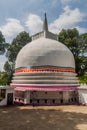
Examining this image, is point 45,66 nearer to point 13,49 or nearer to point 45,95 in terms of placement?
point 45,95

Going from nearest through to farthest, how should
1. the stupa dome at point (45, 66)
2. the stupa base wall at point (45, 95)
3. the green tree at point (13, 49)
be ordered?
the stupa base wall at point (45, 95) < the stupa dome at point (45, 66) < the green tree at point (13, 49)

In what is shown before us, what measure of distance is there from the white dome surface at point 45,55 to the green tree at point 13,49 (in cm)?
1768

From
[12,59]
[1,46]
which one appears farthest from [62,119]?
[12,59]

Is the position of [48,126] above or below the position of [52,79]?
below

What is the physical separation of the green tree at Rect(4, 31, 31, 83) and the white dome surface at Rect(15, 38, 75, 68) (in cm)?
1768

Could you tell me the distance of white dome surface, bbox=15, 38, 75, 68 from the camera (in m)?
24.2

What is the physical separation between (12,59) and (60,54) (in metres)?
22.0

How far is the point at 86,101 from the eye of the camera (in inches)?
840

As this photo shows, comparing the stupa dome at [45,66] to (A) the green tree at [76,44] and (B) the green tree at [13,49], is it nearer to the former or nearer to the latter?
(A) the green tree at [76,44]

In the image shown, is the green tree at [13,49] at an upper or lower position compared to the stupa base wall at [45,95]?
upper

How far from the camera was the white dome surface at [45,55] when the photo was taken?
24250 mm

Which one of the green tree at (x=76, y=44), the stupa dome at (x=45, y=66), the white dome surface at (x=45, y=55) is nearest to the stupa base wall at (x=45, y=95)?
the stupa dome at (x=45, y=66)

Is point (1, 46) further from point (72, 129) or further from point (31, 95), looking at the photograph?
point (72, 129)

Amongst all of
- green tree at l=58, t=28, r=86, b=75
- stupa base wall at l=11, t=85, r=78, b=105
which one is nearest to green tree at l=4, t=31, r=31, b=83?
green tree at l=58, t=28, r=86, b=75
